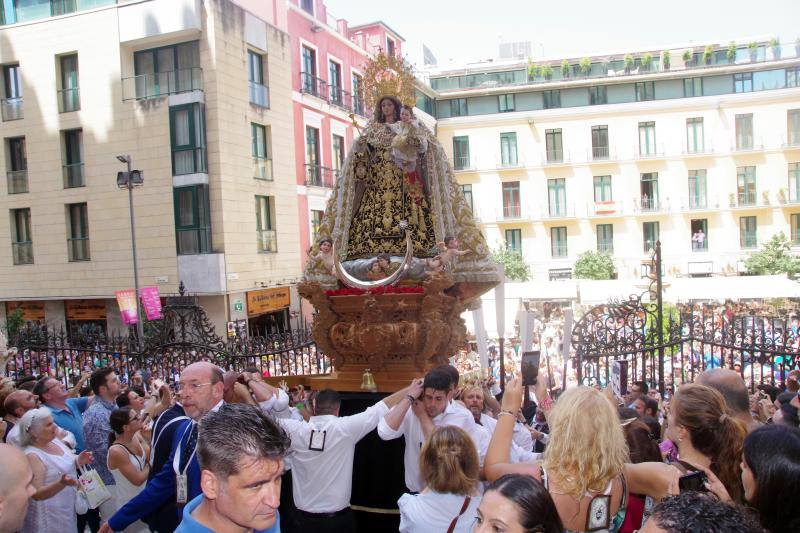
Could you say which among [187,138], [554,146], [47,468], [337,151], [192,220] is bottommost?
[47,468]

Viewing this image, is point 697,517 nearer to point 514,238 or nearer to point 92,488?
point 92,488

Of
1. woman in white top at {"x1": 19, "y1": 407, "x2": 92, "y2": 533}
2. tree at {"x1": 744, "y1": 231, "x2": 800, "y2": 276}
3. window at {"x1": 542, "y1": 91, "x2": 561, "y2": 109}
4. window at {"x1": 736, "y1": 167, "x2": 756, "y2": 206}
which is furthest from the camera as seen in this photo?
window at {"x1": 542, "y1": 91, "x2": 561, "y2": 109}

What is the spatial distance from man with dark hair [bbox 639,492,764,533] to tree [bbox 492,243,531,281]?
33.7 meters

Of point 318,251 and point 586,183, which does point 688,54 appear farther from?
point 318,251

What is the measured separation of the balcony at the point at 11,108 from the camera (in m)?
23.0

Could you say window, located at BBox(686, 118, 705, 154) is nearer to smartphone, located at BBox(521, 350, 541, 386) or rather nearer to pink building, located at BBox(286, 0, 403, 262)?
pink building, located at BBox(286, 0, 403, 262)

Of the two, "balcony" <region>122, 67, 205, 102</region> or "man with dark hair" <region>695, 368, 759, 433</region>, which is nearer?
"man with dark hair" <region>695, 368, 759, 433</region>

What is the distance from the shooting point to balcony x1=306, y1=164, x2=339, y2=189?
2527cm

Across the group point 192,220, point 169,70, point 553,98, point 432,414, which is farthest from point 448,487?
point 553,98

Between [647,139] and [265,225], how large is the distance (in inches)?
892

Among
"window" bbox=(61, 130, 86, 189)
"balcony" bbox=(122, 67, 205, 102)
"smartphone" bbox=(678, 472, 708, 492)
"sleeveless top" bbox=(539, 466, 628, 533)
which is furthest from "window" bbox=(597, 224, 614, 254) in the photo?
"smartphone" bbox=(678, 472, 708, 492)

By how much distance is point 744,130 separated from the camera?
1391 inches

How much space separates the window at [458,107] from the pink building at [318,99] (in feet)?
33.9

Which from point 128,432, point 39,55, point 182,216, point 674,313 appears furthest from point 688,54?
point 128,432
